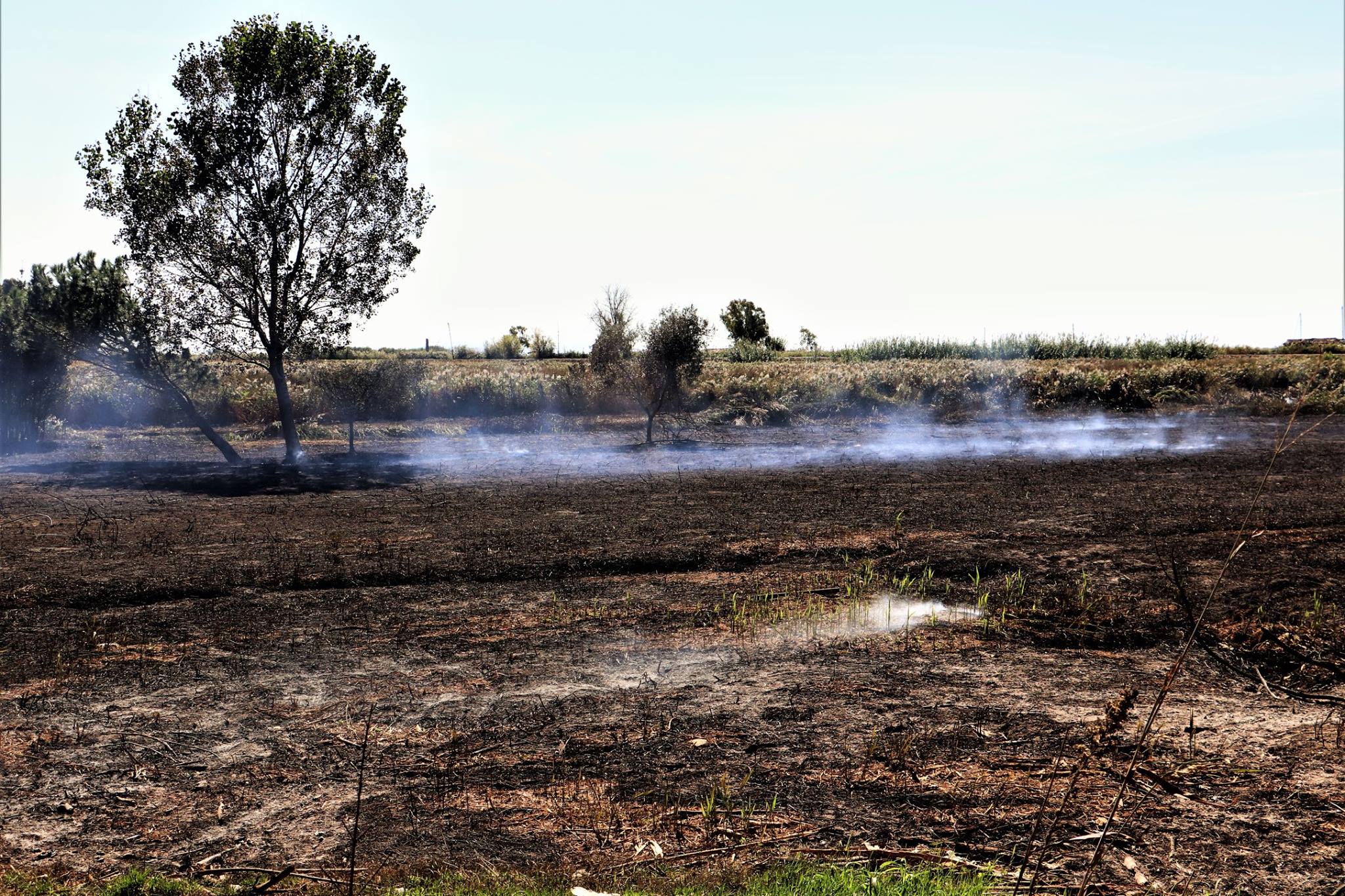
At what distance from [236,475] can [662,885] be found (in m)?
19.7

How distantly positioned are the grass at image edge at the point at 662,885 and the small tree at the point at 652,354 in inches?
909

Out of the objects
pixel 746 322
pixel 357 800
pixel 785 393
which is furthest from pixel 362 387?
pixel 746 322

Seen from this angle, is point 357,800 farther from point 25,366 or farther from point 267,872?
point 25,366

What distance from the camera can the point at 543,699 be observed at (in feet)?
24.8

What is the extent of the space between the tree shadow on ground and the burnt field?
3.41 meters

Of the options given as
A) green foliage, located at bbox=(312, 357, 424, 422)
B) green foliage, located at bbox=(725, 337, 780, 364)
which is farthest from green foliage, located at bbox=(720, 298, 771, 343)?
green foliage, located at bbox=(312, 357, 424, 422)

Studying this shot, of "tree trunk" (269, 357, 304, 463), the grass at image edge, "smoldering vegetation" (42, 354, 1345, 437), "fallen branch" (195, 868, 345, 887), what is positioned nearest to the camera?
the grass at image edge

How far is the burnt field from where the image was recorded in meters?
5.49

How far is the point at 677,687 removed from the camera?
25.7 ft

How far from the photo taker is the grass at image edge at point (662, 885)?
4789 mm

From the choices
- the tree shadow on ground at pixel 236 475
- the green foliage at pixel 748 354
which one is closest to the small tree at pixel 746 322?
the green foliage at pixel 748 354

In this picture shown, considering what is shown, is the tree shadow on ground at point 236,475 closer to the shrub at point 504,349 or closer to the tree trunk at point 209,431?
the tree trunk at point 209,431

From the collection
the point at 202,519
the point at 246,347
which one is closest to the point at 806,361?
the point at 246,347

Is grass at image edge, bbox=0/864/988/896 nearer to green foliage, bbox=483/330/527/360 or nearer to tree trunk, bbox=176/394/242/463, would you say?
tree trunk, bbox=176/394/242/463
